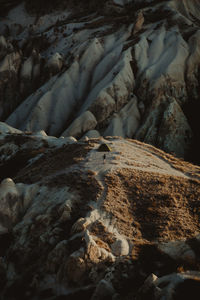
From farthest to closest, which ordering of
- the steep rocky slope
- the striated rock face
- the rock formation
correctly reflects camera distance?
1. the steep rocky slope
2. the rock formation
3. the striated rock face

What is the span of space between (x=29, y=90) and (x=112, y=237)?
44.7m

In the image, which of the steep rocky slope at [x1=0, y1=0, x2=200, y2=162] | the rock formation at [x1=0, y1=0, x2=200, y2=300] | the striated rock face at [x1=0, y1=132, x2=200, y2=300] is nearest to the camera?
the striated rock face at [x1=0, y1=132, x2=200, y2=300]

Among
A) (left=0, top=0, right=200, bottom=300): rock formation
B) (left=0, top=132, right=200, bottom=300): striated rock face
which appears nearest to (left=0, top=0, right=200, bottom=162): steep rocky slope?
(left=0, top=0, right=200, bottom=300): rock formation

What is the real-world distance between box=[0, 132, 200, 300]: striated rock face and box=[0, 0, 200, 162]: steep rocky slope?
18.4m

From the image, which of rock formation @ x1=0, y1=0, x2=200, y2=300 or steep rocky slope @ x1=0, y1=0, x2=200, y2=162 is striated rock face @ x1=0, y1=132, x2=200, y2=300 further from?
steep rocky slope @ x1=0, y1=0, x2=200, y2=162

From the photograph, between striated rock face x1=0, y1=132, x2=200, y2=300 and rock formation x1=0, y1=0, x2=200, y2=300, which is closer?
striated rock face x1=0, y1=132, x2=200, y2=300

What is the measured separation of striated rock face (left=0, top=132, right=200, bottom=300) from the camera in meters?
→ 8.52

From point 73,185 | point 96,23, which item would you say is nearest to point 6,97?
point 96,23

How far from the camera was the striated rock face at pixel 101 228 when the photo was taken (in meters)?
8.52

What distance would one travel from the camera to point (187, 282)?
6734mm

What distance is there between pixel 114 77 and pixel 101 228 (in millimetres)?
32917

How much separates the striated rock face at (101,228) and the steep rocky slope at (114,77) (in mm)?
18355

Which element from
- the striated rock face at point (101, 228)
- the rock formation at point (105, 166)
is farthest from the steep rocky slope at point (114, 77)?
the striated rock face at point (101, 228)

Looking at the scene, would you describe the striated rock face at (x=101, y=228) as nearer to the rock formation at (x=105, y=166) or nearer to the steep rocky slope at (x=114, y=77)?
the rock formation at (x=105, y=166)
